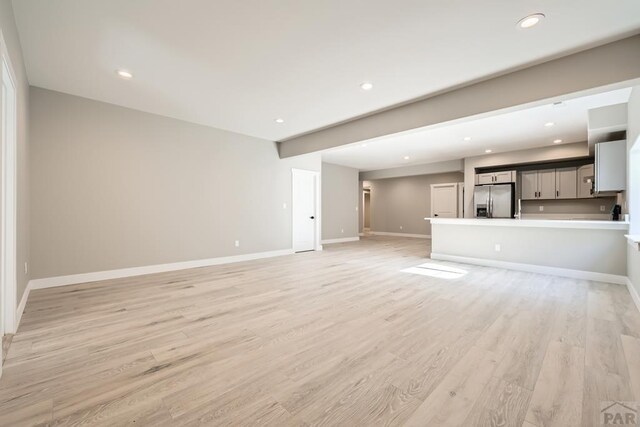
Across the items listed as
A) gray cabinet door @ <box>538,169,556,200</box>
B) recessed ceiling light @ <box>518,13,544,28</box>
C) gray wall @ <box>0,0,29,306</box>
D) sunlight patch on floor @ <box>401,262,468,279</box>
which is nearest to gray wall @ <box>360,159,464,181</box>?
gray cabinet door @ <box>538,169,556,200</box>

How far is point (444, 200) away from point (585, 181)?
3.91 m

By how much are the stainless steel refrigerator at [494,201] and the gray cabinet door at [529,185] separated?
0.34 meters

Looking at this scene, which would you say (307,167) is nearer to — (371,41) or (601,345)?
(371,41)

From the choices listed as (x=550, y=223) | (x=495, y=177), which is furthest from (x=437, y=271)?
(x=495, y=177)

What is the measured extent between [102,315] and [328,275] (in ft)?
9.61

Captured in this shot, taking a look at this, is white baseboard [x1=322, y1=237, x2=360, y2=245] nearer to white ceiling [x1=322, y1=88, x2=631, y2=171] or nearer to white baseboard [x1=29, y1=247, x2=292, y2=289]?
white ceiling [x1=322, y1=88, x2=631, y2=171]

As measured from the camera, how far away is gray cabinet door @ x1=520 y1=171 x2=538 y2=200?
298 inches

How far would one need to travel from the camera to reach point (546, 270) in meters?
4.68

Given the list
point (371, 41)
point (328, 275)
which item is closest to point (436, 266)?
point (328, 275)

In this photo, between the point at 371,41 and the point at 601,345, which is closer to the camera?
the point at 601,345

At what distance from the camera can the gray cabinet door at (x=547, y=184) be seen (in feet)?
24.0

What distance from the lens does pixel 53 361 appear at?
77.5 inches

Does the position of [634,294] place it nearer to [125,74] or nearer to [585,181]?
[585,181]

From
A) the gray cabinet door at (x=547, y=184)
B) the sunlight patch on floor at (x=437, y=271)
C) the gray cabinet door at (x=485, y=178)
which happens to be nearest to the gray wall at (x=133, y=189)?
the sunlight patch on floor at (x=437, y=271)
